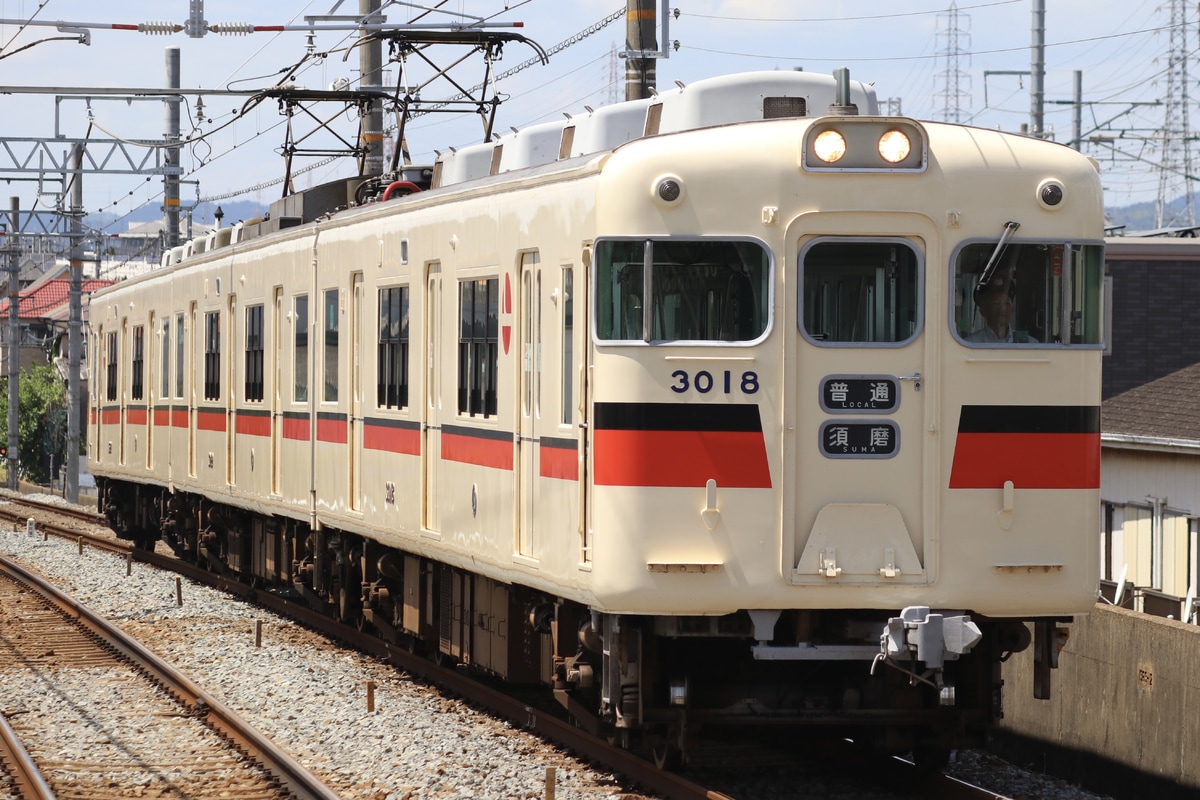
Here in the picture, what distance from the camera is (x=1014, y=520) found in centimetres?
793

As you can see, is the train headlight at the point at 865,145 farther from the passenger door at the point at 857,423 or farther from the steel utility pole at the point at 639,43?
the steel utility pole at the point at 639,43

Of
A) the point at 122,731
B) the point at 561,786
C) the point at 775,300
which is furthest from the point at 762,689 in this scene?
the point at 122,731

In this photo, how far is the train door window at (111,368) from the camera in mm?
22641

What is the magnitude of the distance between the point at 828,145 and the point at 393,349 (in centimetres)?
445

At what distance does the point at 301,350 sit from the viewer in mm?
14016

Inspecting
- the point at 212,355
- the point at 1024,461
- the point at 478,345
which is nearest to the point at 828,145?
the point at 1024,461

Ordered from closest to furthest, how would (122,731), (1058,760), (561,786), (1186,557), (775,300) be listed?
(775,300) → (561,786) → (1058,760) → (122,731) → (1186,557)

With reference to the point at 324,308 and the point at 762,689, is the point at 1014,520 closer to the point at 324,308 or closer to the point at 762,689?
the point at 762,689

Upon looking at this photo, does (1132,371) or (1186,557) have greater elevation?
(1132,371)

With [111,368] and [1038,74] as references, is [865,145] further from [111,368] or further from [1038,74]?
[1038,74]

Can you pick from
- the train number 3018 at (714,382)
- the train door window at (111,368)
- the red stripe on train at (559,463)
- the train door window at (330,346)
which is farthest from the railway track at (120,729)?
the train door window at (111,368)

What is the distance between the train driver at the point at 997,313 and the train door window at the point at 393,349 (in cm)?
439

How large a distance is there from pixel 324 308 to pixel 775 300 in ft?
20.3

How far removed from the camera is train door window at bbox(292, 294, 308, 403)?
1388 centimetres
